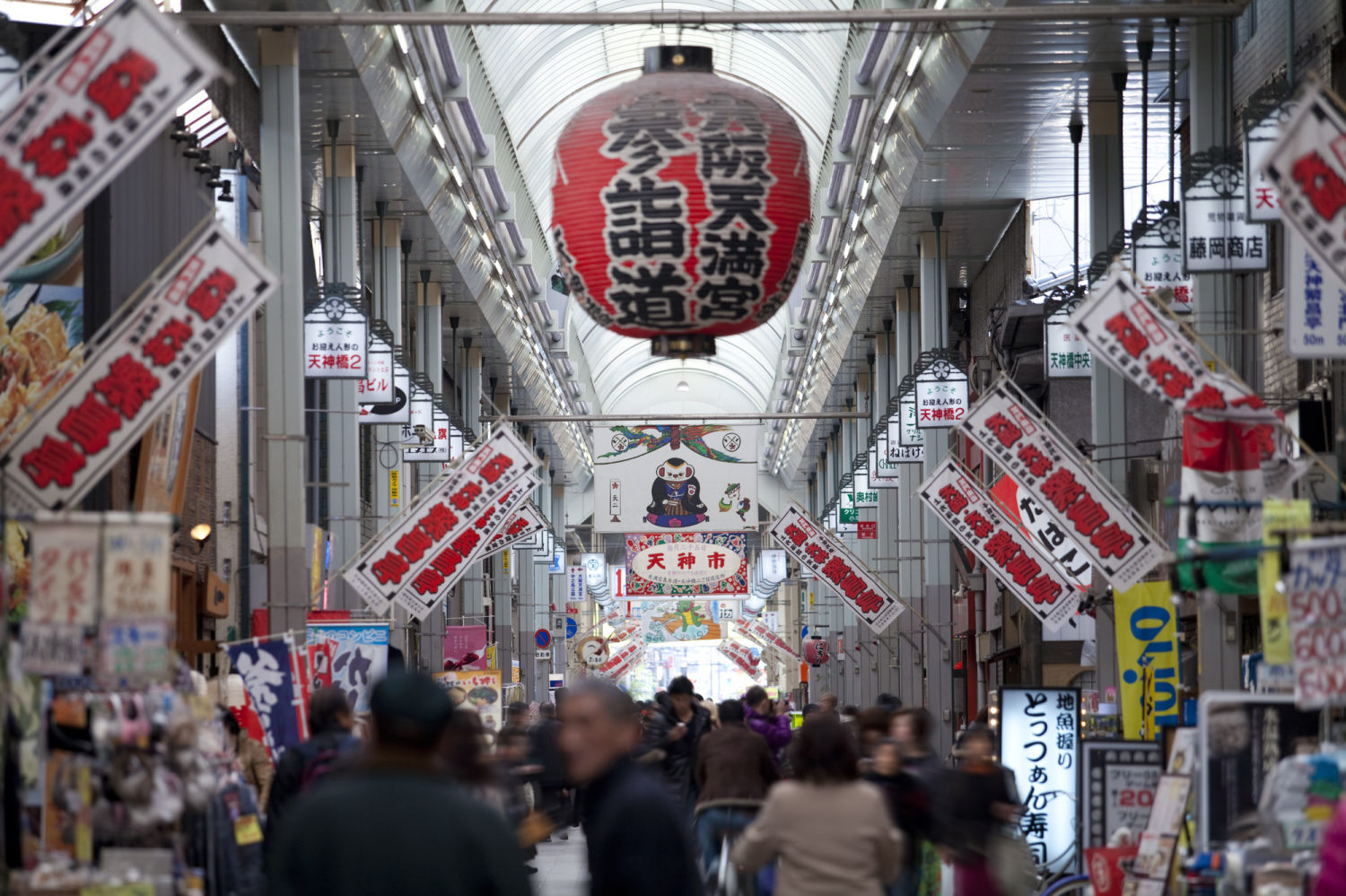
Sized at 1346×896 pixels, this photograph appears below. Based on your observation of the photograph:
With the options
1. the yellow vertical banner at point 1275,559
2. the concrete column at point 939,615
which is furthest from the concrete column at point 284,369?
the concrete column at point 939,615

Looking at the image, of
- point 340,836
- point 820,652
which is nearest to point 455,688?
point 340,836

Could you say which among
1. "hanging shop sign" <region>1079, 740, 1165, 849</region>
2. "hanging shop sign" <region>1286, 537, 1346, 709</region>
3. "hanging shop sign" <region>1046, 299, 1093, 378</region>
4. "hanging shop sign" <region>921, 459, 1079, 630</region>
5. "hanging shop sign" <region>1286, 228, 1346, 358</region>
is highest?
"hanging shop sign" <region>1046, 299, 1093, 378</region>

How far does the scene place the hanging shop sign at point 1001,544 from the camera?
16609 millimetres

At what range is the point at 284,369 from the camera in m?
14.4

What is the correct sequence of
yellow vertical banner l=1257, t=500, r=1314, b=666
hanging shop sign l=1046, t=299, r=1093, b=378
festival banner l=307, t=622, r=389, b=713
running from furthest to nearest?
1. hanging shop sign l=1046, t=299, r=1093, b=378
2. festival banner l=307, t=622, r=389, b=713
3. yellow vertical banner l=1257, t=500, r=1314, b=666

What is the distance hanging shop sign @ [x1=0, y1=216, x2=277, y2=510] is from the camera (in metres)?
7.57

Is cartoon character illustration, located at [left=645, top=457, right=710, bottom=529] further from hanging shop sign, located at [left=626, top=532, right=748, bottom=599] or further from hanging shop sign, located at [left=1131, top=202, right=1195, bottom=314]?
hanging shop sign, located at [left=1131, top=202, right=1195, bottom=314]

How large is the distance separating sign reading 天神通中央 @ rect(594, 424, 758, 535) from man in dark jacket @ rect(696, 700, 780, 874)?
15.7 meters

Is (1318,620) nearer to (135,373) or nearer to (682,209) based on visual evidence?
(682,209)

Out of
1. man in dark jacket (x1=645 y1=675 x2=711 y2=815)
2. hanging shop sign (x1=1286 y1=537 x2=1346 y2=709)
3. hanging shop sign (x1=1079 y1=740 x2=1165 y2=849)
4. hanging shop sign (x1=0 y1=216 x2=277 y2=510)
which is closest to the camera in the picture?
hanging shop sign (x1=1286 y1=537 x2=1346 y2=709)

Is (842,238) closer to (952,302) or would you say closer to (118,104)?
(952,302)

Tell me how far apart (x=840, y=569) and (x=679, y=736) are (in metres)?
13.8

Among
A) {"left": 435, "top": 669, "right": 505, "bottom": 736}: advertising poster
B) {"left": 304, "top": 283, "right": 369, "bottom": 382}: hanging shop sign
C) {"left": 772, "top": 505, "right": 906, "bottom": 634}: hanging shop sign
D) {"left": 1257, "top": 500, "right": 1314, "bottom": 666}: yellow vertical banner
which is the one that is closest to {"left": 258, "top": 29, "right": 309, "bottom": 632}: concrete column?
{"left": 304, "top": 283, "right": 369, "bottom": 382}: hanging shop sign

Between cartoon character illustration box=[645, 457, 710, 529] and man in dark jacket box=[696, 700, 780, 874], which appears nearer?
man in dark jacket box=[696, 700, 780, 874]
